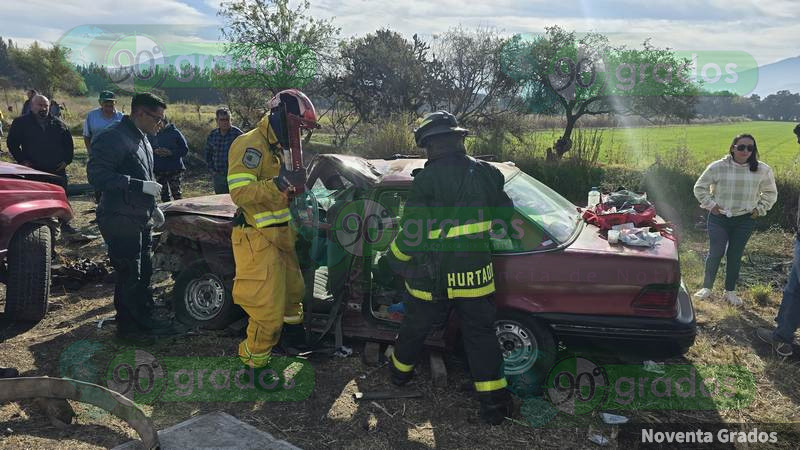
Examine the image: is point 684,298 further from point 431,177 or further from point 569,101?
point 569,101

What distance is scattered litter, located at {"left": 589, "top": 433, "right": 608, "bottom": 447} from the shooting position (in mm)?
2942

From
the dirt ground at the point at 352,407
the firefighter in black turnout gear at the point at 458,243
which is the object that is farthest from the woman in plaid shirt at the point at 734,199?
the firefighter in black turnout gear at the point at 458,243

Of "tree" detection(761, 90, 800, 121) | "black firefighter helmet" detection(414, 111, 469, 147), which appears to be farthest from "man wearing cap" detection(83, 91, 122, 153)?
"tree" detection(761, 90, 800, 121)

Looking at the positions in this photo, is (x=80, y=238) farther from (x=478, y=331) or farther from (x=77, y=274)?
(x=478, y=331)

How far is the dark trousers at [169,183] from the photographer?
7168mm

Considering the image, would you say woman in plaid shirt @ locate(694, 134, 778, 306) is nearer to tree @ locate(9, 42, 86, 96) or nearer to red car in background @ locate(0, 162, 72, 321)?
red car in background @ locate(0, 162, 72, 321)

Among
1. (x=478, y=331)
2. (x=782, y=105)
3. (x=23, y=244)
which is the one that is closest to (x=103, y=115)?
(x=23, y=244)

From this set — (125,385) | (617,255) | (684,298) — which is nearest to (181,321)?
(125,385)

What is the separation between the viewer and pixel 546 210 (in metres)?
3.71

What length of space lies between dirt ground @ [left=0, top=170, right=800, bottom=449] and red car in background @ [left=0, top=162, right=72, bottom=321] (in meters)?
0.24

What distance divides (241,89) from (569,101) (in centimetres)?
897

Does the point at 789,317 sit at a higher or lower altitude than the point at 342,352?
higher

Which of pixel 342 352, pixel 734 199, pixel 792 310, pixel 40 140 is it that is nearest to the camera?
pixel 342 352

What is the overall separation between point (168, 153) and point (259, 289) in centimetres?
452
